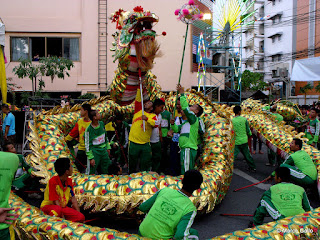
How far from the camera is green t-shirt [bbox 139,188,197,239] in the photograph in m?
2.40

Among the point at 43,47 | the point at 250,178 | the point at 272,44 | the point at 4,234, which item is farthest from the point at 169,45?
the point at 272,44

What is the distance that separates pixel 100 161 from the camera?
17.4ft

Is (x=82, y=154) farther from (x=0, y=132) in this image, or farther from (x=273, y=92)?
(x=273, y=92)

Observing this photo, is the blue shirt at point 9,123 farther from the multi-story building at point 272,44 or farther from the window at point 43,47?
the multi-story building at point 272,44

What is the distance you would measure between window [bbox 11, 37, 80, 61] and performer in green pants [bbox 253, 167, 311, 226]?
48.8 ft

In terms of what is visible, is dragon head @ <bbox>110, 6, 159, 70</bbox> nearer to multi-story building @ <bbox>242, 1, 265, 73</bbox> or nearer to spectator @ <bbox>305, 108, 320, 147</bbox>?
spectator @ <bbox>305, 108, 320, 147</bbox>

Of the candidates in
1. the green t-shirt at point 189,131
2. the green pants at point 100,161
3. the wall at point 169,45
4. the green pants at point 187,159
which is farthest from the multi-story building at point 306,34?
the green pants at point 100,161

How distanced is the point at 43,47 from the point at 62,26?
4.75 feet

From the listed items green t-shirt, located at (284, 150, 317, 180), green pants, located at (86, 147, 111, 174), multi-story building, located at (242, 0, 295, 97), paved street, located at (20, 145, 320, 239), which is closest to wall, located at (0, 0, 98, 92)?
green pants, located at (86, 147, 111, 174)

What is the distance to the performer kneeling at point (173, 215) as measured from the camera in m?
2.40

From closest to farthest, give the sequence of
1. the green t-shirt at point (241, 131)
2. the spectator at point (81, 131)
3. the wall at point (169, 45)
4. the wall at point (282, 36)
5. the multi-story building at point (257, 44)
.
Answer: the spectator at point (81, 131) < the green t-shirt at point (241, 131) < the wall at point (169, 45) < the wall at point (282, 36) < the multi-story building at point (257, 44)

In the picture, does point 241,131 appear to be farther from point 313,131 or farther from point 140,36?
point 140,36

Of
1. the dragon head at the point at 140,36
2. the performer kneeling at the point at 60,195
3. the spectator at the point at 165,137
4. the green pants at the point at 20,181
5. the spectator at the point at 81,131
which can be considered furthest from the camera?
the spectator at the point at 165,137

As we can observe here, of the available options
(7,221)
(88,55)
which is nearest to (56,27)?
(88,55)
